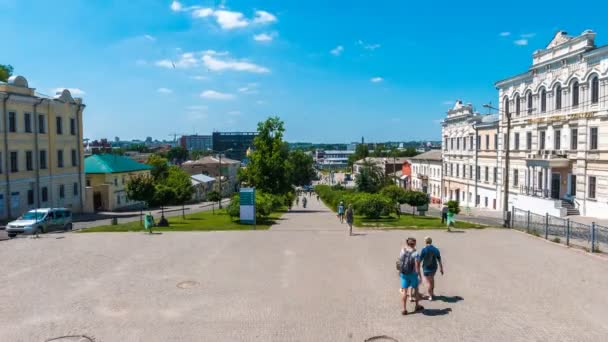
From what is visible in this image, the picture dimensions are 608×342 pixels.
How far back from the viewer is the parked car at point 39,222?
24.0m

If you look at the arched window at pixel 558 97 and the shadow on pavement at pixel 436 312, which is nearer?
the shadow on pavement at pixel 436 312

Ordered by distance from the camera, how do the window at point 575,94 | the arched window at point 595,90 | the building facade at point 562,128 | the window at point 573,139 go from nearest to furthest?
1. the building facade at point 562,128
2. the arched window at point 595,90
3. the window at point 575,94
4. the window at point 573,139

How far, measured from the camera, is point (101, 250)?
1762cm

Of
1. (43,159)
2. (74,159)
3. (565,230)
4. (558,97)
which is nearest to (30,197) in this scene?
(43,159)

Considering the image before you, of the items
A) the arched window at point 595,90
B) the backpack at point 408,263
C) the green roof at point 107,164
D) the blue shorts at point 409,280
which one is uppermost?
the arched window at point 595,90

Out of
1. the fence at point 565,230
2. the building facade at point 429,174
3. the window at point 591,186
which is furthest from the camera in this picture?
the building facade at point 429,174

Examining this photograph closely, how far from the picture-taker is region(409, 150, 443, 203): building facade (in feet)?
216

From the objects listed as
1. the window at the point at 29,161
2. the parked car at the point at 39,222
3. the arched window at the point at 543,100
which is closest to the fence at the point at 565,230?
the arched window at the point at 543,100

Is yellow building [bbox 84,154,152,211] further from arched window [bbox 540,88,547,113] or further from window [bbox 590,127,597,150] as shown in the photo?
window [bbox 590,127,597,150]

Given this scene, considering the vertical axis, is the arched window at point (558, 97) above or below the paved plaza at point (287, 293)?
above

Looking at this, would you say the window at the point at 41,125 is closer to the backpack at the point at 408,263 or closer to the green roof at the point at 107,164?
the green roof at the point at 107,164

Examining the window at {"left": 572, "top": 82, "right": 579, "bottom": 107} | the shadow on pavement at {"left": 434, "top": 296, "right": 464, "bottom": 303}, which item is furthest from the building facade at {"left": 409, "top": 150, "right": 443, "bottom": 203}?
the shadow on pavement at {"left": 434, "top": 296, "right": 464, "bottom": 303}

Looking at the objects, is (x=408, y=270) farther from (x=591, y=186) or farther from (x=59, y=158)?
(x=59, y=158)

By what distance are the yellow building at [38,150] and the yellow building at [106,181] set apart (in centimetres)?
370
